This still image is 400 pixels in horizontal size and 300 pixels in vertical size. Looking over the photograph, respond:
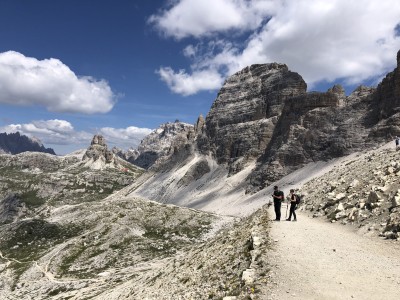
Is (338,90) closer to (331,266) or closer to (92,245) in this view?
(92,245)

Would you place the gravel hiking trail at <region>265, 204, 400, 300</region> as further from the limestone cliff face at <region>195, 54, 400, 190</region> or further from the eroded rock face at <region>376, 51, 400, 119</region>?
the eroded rock face at <region>376, 51, 400, 119</region>

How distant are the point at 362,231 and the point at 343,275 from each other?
11.9m

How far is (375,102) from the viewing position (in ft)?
477

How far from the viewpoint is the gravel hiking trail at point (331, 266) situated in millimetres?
16453

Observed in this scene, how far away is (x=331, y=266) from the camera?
1964 cm

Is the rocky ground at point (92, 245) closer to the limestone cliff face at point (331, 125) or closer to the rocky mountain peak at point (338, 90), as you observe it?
the limestone cliff face at point (331, 125)

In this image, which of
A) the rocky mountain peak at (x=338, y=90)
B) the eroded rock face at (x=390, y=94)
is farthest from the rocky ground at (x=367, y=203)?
the rocky mountain peak at (x=338, y=90)

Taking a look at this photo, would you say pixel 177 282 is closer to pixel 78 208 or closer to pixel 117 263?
pixel 117 263

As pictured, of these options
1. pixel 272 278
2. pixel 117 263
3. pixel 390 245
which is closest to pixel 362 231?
pixel 390 245

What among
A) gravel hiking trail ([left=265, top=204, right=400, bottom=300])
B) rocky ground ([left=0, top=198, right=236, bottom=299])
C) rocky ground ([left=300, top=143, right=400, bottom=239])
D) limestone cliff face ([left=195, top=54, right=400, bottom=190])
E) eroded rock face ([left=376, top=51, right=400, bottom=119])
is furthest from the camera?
limestone cliff face ([left=195, top=54, right=400, bottom=190])

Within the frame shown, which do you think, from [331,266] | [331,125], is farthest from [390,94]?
[331,266]

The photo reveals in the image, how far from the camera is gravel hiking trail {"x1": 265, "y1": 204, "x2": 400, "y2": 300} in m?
16.5

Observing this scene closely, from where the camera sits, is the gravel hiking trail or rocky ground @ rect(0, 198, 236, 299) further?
rocky ground @ rect(0, 198, 236, 299)

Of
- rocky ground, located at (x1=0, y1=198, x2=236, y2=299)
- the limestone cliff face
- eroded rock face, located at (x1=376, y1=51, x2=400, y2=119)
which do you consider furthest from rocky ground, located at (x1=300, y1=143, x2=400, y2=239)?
eroded rock face, located at (x1=376, y1=51, x2=400, y2=119)
